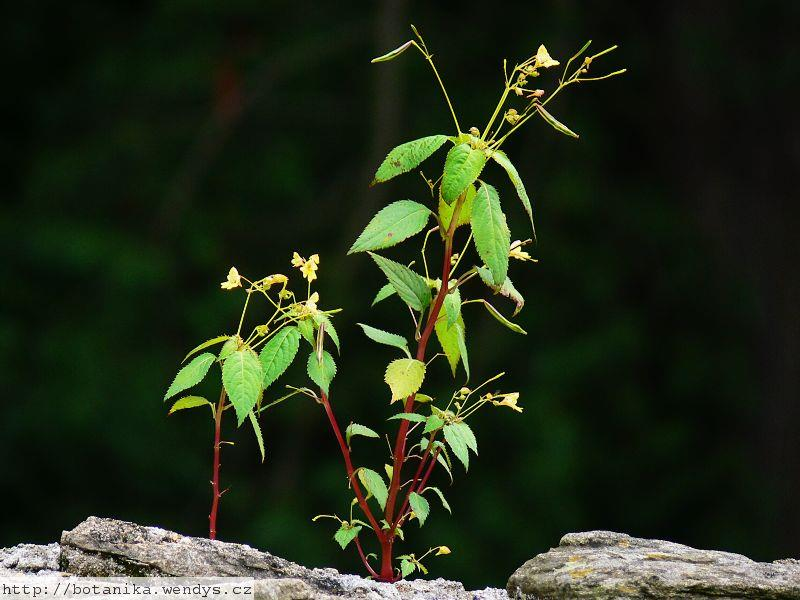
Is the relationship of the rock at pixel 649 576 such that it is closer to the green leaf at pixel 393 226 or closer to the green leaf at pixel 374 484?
the green leaf at pixel 374 484

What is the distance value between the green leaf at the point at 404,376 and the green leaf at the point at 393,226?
15cm

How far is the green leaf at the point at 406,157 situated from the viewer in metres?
1.38

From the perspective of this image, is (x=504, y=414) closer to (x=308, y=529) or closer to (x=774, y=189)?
(x=308, y=529)

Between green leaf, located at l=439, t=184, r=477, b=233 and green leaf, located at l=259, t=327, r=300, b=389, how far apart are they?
0.22 m

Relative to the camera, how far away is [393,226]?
1.40 meters

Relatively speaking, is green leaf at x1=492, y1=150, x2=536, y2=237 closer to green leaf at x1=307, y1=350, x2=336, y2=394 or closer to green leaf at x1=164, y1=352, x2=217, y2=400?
green leaf at x1=307, y1=350, x2=336, y2=394

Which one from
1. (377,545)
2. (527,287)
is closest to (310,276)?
(377,545)

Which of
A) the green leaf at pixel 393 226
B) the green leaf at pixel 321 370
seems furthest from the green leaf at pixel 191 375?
the green leaf at pixel 393 226

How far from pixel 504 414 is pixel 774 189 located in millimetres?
1448

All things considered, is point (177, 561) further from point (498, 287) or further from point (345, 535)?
point (498, 287)

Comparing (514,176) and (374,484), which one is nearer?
(514,176)

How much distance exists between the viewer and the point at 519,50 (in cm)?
509

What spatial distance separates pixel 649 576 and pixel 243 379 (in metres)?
0.53

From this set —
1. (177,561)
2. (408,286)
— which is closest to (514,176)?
Answer: (408,286)
